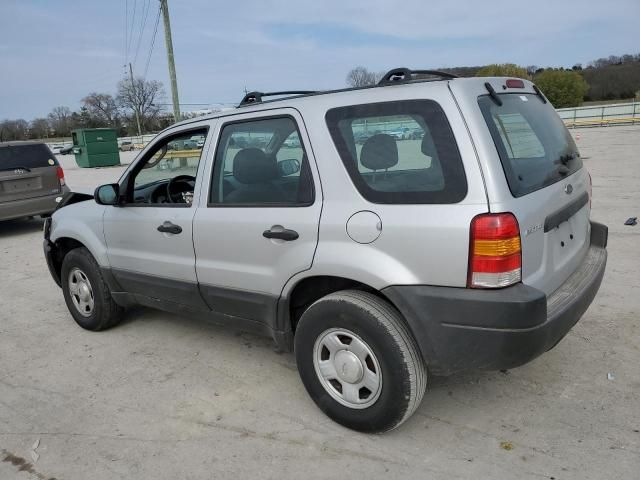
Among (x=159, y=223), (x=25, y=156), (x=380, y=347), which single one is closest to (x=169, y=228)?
(x=159, y=223)

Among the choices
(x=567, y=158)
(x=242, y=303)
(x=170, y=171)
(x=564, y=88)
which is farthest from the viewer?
(x=564, y=88)

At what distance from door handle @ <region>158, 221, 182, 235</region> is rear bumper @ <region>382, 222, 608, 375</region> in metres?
1.64

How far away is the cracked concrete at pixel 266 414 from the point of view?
263 centimetres

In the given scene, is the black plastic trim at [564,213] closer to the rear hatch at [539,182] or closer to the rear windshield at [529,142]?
the rear hatch at [539,182]

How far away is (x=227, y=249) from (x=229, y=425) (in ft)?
3.46

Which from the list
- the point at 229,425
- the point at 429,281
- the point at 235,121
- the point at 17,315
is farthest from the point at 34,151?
the point at 429,281

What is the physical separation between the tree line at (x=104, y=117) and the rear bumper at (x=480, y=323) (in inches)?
2704

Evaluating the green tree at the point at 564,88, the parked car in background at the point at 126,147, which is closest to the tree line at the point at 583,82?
the green tree at the point at 564,88

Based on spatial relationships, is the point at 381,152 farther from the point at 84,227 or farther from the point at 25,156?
the point at 25,156

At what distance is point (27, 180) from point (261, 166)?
7512 millimetres

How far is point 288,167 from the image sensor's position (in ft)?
10.0

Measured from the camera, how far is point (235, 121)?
3357 millimetres

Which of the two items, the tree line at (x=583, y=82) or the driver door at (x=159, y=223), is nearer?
the driver door at (x=159, y=223)

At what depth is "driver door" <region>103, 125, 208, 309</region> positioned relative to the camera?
358 cm
